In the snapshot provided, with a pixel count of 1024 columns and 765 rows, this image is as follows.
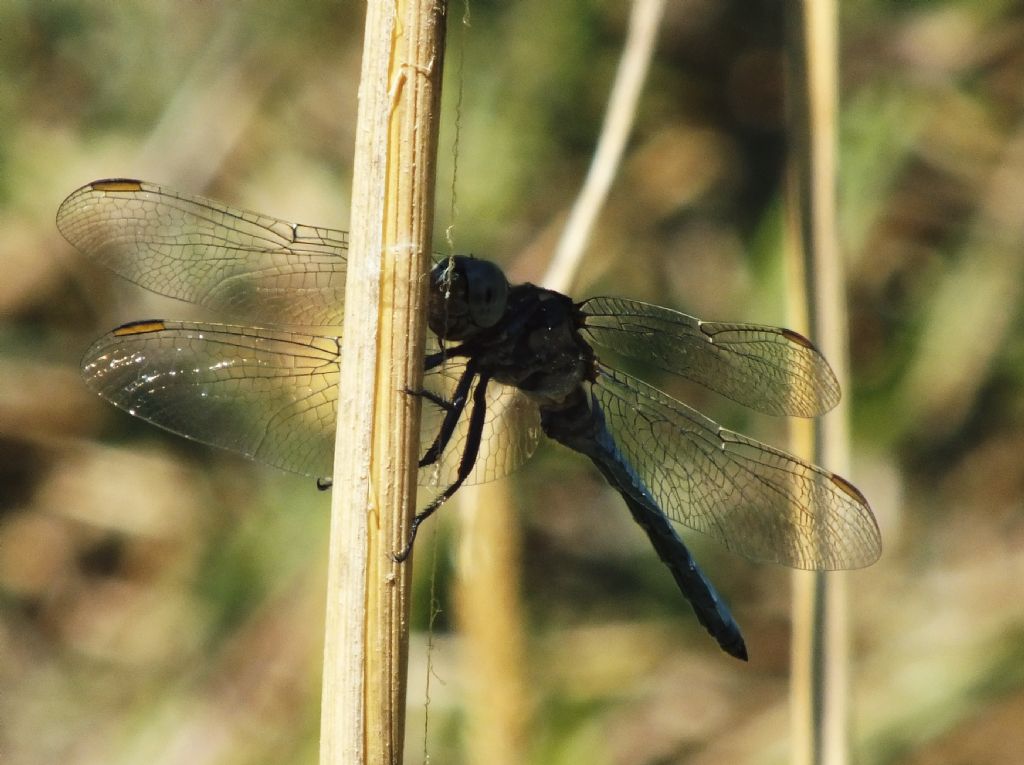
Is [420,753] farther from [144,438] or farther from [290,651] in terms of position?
[144,438]

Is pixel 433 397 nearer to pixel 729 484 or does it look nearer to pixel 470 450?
pixel 470 450

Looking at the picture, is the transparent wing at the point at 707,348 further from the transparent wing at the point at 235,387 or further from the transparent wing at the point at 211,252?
the transparent wing at the point at 211,252

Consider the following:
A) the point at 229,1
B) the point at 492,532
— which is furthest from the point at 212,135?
the point at 492,532

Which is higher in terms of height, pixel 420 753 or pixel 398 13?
pixel 398 13

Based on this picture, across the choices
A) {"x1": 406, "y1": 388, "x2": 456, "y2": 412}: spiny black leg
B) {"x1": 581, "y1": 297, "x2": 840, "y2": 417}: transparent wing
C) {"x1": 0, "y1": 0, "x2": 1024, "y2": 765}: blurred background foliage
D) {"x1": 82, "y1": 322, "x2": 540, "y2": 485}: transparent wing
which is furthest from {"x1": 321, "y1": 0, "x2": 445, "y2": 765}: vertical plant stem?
{"x1": 0, "y1": 0, "x2": 1024, "y2": 765}: blurred background foliage

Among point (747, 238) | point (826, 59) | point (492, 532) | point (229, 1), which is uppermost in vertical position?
A: point (229, 1)

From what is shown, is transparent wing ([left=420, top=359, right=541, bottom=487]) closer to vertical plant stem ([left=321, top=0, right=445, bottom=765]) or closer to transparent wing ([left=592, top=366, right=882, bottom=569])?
transparent wing ([left=592, top=366, right=882, bottom=569])

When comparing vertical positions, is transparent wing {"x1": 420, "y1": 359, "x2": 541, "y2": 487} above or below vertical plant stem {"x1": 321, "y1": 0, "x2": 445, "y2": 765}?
above
